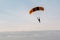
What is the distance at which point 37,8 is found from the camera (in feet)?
135

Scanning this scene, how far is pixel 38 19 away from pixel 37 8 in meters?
3.71

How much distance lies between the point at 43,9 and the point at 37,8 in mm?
1622

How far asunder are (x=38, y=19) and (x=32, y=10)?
10.2 ft

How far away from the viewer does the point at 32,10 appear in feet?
138

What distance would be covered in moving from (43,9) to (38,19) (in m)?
3.31

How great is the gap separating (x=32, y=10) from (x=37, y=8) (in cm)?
162

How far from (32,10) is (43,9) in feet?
8.87

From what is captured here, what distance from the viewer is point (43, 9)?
41.7 m

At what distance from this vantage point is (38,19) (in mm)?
43688
